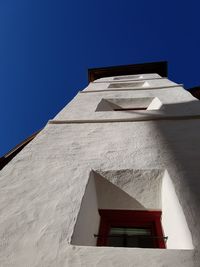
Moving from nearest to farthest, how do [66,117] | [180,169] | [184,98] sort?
1. [180,169]
2. [66,117]
3. [184,98]

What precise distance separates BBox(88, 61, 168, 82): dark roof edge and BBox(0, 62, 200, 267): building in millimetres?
9474

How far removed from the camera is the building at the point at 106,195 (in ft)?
5.46

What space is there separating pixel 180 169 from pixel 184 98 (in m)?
2.95

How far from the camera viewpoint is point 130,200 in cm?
259

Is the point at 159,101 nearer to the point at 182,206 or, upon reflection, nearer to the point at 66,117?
the point at 66,117

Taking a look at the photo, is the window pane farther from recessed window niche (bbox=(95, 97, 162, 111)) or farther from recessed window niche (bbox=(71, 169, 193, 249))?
recessed window niche (bbox=(95, 97, 162, 111))

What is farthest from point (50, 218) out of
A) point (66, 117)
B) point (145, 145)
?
point (66, 117)

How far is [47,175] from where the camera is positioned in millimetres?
2584

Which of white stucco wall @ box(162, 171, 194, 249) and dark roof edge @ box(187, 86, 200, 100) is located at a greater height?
white stucco wall @ box(162, 171, 194, 249)

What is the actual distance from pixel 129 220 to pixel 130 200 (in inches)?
7.6

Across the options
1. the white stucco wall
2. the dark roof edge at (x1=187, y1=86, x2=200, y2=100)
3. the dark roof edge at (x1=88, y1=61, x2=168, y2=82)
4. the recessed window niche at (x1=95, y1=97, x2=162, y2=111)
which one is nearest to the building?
the white stucco wall

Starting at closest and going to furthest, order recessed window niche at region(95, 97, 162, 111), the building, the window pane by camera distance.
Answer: the building → the window pane → recessed window niche at region(95, 97, 162, 111)

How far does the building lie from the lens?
1.66 metres

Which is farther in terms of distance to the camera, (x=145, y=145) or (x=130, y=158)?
(x=145, y=145)
